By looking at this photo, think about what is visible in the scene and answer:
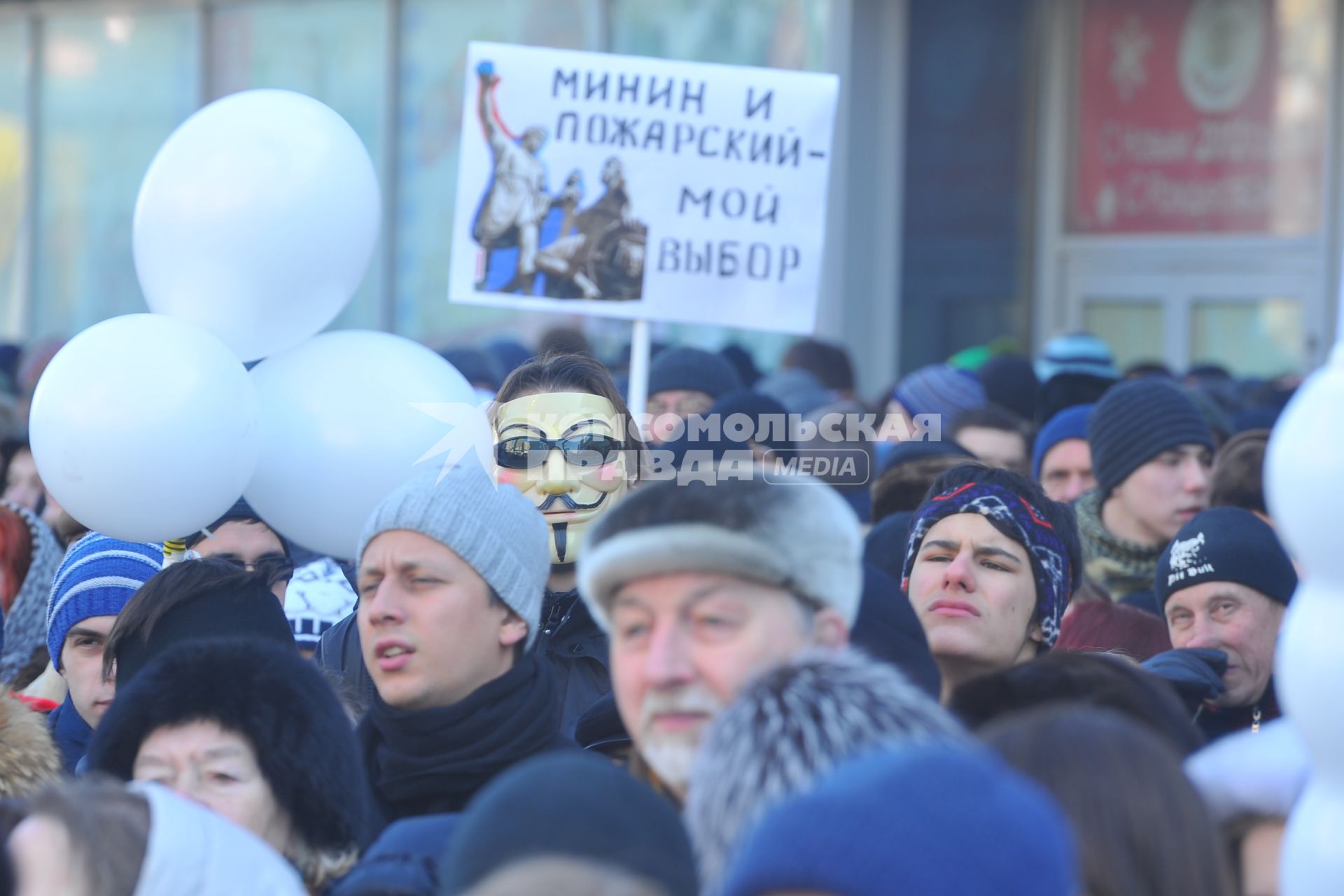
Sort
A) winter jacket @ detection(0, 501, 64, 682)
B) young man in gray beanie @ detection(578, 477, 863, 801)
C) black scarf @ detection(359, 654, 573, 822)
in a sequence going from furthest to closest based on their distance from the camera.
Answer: winter jacket @ detection(0, 501, 64, 682), black scarf @ detection(359, 654, 573, 822), young man in gray beanie @ detection(578, 477, 863, 801)

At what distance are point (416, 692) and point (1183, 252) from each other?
9.92 meters

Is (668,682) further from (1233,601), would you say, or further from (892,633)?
(1233,601)

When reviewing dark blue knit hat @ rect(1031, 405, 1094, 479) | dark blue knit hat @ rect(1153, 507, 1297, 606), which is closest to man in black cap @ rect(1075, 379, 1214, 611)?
dark blue knit hat @ rect(1031, 405, 1094, 479)

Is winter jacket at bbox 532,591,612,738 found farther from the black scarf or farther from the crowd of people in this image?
the black scarf

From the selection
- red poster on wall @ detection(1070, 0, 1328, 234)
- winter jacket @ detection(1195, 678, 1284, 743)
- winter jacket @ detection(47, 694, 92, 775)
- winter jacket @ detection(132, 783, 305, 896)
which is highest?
red poster on wall @ detection(1070, 0, 1328, 234)

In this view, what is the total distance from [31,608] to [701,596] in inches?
125

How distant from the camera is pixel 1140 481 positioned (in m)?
5.41

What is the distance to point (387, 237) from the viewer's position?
13.5 m

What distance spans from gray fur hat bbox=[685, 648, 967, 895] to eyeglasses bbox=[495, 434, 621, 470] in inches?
71.7

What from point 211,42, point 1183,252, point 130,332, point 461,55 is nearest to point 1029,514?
point 130,332

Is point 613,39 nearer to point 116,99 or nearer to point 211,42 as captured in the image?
point 211,42

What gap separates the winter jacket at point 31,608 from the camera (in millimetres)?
4906

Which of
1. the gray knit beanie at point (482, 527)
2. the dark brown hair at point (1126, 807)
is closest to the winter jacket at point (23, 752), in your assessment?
the gray knit beanie at point (482, 527)

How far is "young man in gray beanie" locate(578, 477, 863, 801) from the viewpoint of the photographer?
2.41 m
